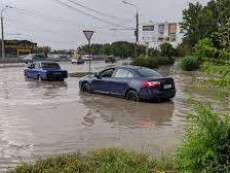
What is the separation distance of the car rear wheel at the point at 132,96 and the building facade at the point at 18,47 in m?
87.6

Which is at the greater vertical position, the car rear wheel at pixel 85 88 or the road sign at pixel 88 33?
the road sign at pixel 88 33

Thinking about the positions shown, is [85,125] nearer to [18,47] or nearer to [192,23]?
[192,23]

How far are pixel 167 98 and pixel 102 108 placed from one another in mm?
3231

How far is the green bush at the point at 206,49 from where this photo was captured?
213 inches

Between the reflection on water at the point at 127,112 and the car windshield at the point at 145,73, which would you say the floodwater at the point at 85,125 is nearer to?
the reflection on water at the point at 127,112

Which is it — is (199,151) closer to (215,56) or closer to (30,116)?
(215,56)

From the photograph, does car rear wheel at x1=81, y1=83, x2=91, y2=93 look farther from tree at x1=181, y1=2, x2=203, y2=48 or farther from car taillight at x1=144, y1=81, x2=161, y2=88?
tree at x1=181, y1=2, x2=203, y2=48

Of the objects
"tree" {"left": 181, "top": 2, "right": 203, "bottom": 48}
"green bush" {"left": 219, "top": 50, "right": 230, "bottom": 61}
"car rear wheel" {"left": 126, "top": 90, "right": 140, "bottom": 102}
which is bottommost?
"car rear wheel" {"left": 126, "top": 90, "right": 140, "bottom": 102}

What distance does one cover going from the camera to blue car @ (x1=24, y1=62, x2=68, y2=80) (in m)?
31.9

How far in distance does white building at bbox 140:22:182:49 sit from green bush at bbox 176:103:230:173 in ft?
242

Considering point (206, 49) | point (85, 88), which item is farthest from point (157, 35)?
point (206, 49)

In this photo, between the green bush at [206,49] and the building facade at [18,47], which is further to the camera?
the building facade at [18,47]

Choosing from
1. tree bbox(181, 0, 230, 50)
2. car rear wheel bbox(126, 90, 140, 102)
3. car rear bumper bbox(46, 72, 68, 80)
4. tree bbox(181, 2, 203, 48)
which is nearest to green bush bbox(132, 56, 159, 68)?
tree bbox(181, 0, 230, 50)

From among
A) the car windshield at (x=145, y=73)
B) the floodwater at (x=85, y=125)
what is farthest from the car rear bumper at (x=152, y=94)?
the car windshield at (x=145, y=73)
